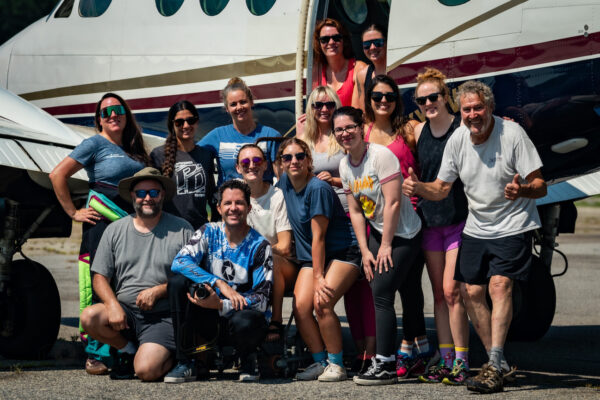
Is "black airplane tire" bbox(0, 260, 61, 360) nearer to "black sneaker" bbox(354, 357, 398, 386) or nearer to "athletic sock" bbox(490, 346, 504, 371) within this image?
"black sneaker" bbox(354, 357, 398, 386)

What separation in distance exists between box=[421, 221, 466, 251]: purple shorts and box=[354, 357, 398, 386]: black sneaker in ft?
3.02

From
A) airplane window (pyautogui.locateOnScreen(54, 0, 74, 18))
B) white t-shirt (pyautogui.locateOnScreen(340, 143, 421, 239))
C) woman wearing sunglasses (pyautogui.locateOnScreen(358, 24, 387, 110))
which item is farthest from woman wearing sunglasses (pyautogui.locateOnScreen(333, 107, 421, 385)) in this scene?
airplane window (pyautogui.locateOnScreen(54, 0, 74, 18))

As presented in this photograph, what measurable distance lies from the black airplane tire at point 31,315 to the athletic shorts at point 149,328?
1.86m

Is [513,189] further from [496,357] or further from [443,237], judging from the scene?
[496,357]

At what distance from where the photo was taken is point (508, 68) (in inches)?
314

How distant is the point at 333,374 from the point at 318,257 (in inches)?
34.1

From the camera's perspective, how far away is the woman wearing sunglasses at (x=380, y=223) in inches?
265

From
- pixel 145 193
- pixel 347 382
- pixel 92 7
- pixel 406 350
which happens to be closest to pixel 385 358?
pixel 347 382

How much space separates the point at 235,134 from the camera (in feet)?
26.0

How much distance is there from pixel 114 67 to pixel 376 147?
469cm

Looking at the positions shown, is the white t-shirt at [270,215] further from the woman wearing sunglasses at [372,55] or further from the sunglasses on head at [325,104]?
the woman wearing sunglasses at [372,55]

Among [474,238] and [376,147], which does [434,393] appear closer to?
[474,238]

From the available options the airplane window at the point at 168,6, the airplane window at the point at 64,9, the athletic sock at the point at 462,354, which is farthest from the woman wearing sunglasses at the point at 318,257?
the airplane window at the point at 64,9

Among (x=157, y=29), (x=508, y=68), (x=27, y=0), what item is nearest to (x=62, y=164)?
(x=157, y=29)
